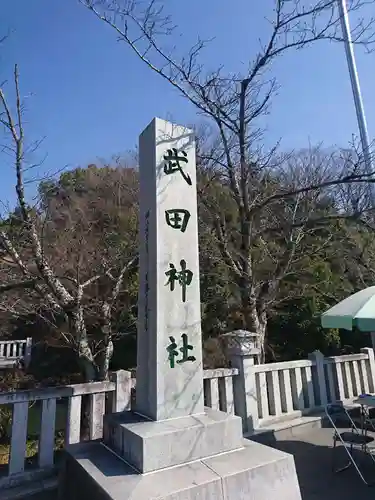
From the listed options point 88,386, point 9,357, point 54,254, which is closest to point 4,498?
point 88,386

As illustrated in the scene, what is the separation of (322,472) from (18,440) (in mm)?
3028

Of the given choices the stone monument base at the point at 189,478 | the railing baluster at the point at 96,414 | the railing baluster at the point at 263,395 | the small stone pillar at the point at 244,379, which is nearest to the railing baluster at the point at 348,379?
the railing baluster at the point at 263,395

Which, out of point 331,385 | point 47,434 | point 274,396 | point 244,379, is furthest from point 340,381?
point 47,434

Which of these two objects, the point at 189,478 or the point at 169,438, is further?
the point at 169,438

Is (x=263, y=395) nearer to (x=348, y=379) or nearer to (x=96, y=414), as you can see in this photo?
(x=348, y=379)

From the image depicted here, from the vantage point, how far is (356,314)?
3.64m

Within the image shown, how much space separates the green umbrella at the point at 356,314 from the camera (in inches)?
140

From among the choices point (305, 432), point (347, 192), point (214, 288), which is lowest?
point (305, 432)

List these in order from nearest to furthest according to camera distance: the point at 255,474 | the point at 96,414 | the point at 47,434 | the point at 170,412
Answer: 1. the point at 255,474
2. the point at 170,412
3. the point at 47,434
4. the point at 96,414

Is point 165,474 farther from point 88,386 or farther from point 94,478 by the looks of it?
point 88,386

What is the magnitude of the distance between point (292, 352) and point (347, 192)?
535 cm

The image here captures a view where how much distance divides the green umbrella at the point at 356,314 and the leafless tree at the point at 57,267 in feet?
11.3

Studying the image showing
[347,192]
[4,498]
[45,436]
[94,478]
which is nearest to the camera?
[94,478]

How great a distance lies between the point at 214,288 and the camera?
9398 millimetres
